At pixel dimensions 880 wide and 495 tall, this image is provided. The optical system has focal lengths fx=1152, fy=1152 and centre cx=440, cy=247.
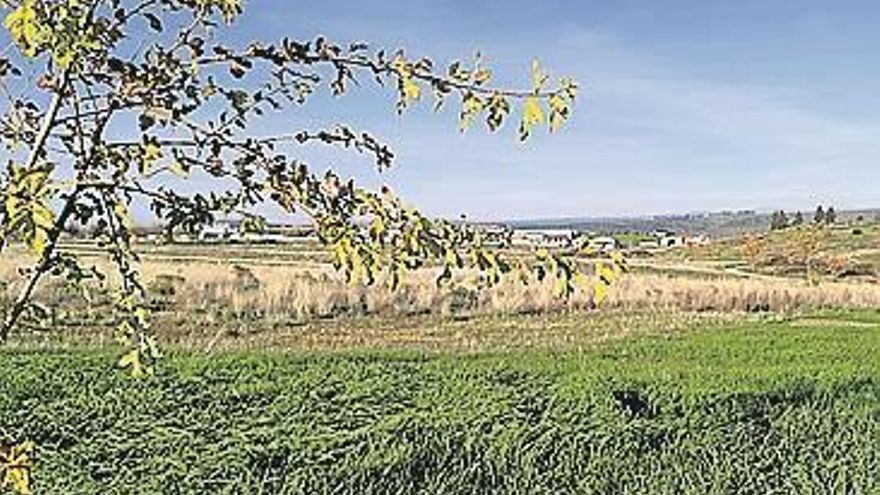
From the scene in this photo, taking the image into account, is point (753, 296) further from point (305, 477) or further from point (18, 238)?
point (18, 238)

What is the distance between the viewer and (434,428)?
773cm

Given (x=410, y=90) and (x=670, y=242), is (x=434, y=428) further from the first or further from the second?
(x=670, y=242)

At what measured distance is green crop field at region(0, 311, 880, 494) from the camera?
261 inches

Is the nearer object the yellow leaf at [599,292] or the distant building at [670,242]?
the yellow leaf at [599,292]

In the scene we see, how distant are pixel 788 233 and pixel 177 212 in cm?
5091

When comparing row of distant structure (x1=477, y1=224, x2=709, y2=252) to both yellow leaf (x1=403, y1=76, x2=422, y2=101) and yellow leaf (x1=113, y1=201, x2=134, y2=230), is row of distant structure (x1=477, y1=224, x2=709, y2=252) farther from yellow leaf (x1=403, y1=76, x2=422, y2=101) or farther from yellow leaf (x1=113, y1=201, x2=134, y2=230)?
yellow leaf (x1=113, y1=201, x2=134, y2=230)

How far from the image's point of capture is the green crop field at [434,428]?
6633 millimetres

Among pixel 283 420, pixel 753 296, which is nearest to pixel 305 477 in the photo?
pixel 283 420

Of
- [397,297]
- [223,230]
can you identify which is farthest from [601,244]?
[397,297]

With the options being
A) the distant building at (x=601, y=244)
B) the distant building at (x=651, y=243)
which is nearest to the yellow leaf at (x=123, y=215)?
the distant building at (x=601, y=244)

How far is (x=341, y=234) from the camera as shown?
5.59ft

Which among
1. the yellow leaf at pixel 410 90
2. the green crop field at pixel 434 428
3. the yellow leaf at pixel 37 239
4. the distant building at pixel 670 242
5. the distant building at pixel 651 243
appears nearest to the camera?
the yellow leaf at pixel 37 239

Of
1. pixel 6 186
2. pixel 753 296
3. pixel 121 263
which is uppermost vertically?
pixel 6 186

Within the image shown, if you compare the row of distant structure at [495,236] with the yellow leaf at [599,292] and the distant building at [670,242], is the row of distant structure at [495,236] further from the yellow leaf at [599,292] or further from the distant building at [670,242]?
the distant building at [670,242]
